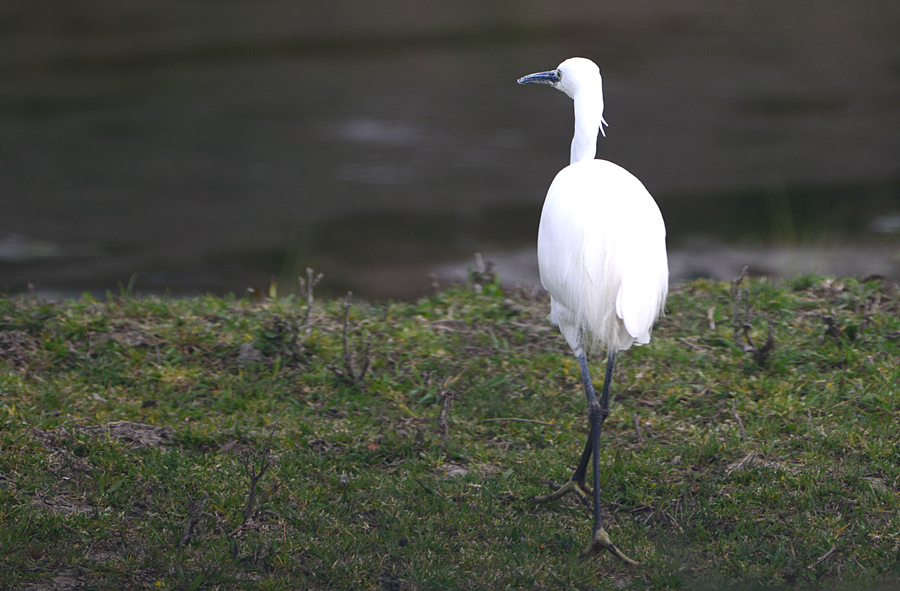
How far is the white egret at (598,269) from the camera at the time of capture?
3.16 m

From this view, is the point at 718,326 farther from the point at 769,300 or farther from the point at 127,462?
the point at 127,462

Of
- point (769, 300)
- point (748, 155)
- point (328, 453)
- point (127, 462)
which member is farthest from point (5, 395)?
point (748, 155)

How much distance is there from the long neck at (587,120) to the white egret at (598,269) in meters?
0.25

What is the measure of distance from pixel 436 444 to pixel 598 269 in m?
1.04

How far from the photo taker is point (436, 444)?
374 centimetres

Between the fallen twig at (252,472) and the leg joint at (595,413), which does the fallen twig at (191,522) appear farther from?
the leg joint at (595,413)

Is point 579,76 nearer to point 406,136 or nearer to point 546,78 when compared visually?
point 546,78

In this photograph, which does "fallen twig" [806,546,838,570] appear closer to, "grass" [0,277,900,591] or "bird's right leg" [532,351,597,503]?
"grass" [0,277,900,591]

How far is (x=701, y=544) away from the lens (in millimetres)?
3096

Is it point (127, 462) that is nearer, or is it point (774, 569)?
point (774, 569)

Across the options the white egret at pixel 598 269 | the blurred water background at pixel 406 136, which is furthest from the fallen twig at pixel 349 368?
the blurred water background at pixel 406 136

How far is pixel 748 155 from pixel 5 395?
649cm

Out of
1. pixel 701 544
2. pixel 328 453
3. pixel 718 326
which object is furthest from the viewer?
pixel 718 326

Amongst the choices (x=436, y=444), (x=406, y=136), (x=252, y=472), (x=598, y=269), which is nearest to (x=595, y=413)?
(x=598, y=269)
